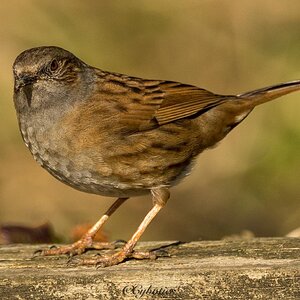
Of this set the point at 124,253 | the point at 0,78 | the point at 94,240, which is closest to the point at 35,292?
the point at 124,253

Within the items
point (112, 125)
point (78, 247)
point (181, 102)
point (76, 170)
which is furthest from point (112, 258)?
point (181, 102)

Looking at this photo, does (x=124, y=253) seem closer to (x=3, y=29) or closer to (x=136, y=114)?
(x=136, y=114)

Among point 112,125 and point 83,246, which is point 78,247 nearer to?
point 83,246

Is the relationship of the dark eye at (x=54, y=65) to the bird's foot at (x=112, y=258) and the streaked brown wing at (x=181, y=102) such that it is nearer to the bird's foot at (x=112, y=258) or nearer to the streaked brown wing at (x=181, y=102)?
the streaked brown wing at (x=181, y=102)

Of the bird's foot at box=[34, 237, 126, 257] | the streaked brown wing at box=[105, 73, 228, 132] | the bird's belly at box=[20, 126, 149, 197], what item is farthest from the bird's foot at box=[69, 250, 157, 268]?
the streaked brown wing at box=[105, 73, 228, 132]

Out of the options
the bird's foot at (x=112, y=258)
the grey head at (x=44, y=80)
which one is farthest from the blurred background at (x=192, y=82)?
the bird's foot at (x=112, y=258)

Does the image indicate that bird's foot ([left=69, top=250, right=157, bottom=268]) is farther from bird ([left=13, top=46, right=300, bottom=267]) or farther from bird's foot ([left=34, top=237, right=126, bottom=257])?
bird's foot ([left=34, top=237, right=126, bottom=257])
